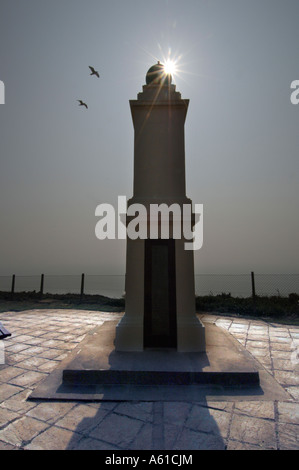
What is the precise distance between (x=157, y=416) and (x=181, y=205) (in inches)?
125

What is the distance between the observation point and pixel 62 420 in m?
2.49

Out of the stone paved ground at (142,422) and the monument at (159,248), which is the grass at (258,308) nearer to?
the stone paved ground at (142,422)

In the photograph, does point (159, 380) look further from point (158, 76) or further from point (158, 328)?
point (158, 76)

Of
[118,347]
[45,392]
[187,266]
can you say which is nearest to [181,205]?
[187,266]

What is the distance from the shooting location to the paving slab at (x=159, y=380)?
3002 millimetres

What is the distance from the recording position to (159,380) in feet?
10.7

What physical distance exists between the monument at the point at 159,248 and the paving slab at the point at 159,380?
46 centimetres

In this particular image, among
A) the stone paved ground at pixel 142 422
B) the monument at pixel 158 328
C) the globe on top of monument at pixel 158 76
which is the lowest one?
the stone paved ground at pixel 142 422

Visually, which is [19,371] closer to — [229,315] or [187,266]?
[187,266]

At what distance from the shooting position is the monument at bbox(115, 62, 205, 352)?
13.9 ft

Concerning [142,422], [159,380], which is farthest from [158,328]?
[142,422]

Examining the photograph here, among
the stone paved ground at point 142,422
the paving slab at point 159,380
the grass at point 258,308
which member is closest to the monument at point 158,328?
the paving slab at point 159,380

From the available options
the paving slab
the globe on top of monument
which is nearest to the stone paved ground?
the paving slab

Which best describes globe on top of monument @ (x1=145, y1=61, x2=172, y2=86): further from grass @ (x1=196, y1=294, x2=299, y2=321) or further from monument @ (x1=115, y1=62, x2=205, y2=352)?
grass @ (x1=196, y1=294, x2=299, y2=321)
